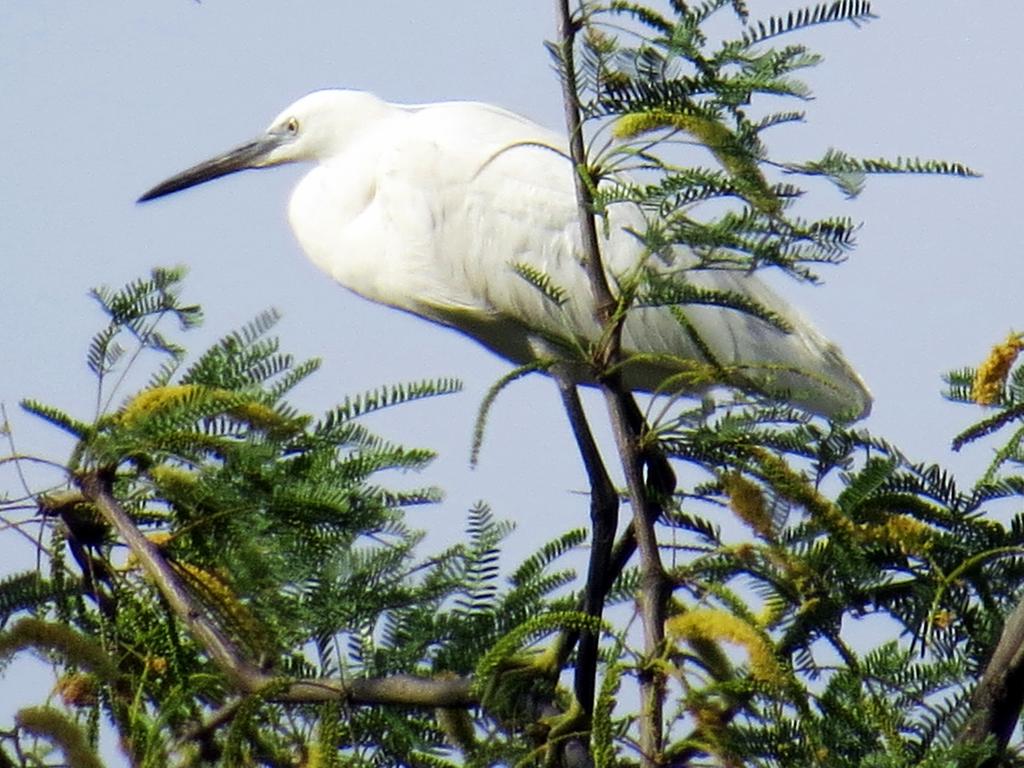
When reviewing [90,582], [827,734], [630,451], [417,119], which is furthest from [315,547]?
[417,119]

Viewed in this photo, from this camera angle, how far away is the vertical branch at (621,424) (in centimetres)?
204

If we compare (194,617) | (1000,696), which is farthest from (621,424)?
(194,617)

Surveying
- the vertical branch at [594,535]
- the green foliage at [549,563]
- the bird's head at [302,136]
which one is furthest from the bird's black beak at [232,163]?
the green foliage at [549,563]

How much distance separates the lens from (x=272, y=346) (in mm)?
2746

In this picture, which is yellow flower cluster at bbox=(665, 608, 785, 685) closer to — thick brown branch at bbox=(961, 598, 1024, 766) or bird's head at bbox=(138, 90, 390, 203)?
thick brown branch at bbox=(961, 598, 1024, 766)

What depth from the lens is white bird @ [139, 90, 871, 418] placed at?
4633 mm

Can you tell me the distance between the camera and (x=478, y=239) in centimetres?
470

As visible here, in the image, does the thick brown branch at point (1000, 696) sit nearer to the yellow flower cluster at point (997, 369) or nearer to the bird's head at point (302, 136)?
the yellow flower cluster at point (997, 369)

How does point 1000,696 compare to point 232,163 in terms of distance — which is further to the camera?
point 232,163

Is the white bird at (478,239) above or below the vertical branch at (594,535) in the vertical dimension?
above

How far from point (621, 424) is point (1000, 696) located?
578 millimetres

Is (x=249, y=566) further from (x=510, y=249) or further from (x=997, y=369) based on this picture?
(x=510, y=249)

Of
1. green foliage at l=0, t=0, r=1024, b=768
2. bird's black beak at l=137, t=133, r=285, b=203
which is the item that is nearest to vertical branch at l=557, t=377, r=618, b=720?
green foliage at l=0, t=0, r=1024, b=768

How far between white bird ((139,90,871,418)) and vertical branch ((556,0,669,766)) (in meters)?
2.32
